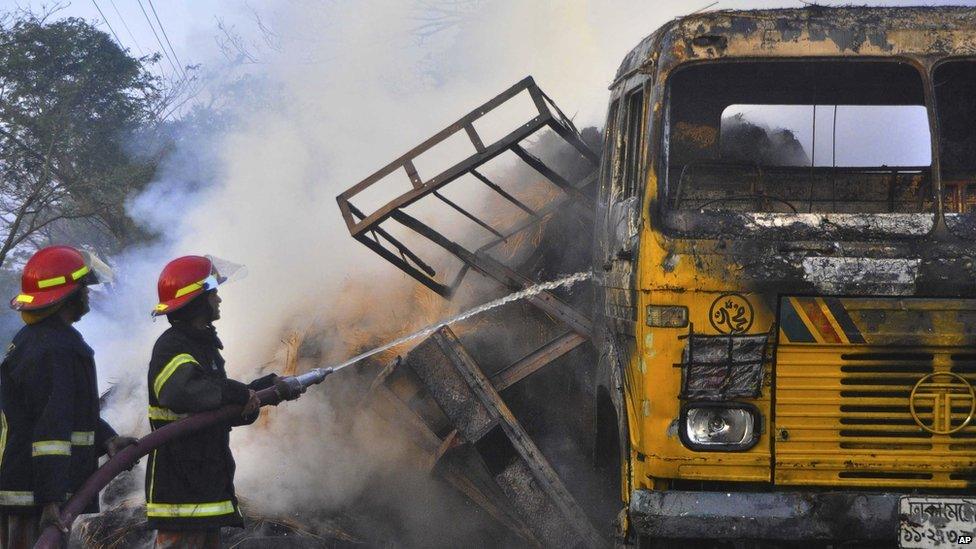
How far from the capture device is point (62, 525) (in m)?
4.36

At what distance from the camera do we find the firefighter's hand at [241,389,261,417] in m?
4.78

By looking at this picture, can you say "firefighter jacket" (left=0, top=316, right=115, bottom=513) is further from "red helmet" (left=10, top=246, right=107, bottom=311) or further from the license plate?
the license plate

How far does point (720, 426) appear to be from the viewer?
4.12 metres

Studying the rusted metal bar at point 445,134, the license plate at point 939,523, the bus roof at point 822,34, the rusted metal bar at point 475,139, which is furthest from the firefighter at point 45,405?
the license plate at point 939,523

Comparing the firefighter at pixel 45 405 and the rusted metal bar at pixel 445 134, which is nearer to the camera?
the firefighter at pixel 45 405

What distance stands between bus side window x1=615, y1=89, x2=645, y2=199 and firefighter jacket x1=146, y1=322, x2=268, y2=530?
201 cm

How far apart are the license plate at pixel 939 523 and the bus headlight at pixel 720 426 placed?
63 cm

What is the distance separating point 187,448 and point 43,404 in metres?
0.65

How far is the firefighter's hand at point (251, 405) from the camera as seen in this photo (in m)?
4.78

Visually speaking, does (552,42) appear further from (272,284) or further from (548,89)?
(272,284)

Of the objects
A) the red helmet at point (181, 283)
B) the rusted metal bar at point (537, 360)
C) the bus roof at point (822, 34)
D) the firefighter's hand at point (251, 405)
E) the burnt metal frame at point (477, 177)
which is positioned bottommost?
the rusted metal bar at point (537, 360)

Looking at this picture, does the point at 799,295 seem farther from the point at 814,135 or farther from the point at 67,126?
the point at 67,126

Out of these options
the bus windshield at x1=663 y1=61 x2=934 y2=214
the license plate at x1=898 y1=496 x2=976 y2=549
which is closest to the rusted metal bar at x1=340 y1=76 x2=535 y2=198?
→ the bus windshield at x1=663 y1=61 x2=934 y2=214

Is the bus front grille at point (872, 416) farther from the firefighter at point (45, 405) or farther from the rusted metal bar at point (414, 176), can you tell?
the rusted metal bar at point (414, 176)
